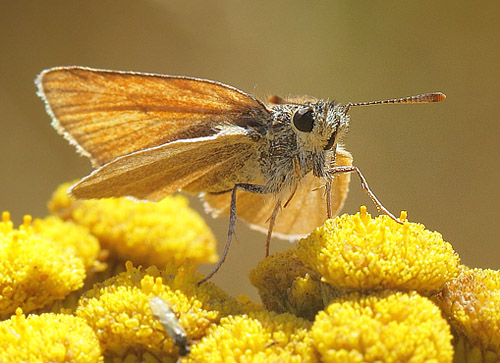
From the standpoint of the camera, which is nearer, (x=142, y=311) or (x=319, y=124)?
(x=142, y=311)

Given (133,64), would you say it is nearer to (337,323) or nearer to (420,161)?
(420,161)

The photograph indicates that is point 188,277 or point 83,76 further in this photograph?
point 83,76

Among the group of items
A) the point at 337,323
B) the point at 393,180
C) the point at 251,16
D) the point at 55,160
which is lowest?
the point at 337,323

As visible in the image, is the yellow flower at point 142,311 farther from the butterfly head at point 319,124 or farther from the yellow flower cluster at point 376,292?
the butterfly head at point 319,124

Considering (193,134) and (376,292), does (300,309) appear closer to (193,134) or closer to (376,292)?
(376,292)

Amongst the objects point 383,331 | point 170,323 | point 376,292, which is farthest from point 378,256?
point 170,323

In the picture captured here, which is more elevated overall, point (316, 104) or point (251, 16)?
point (251, 16)

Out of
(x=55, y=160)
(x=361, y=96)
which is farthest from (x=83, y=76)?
(x=361, y=96)

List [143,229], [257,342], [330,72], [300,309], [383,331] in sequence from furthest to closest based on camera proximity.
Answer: [330,72] < [143,229] < [300,309] < [257,342] < [383,331]
